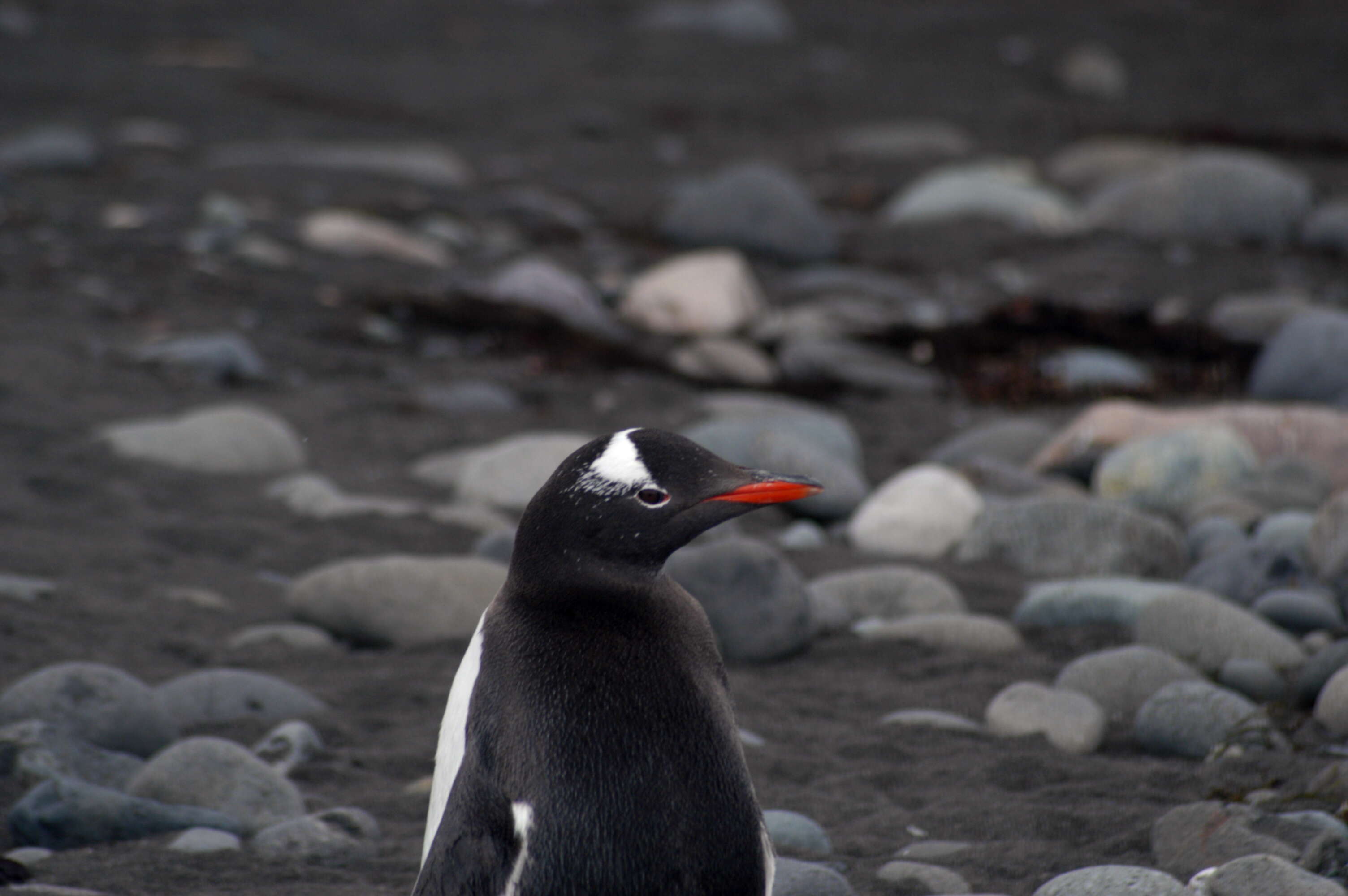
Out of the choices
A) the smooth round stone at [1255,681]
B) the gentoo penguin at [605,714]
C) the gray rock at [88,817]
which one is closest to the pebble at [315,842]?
the gray rock at [88,817]

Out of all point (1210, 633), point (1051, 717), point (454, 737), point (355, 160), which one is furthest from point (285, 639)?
point (355, 160)

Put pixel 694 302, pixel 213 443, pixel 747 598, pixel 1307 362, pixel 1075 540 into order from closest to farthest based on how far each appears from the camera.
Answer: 1. pixel 747 598
2. pixel 1075 540
3. pixel 213 443
4. pixel 1307 362
5. pixel 694 302

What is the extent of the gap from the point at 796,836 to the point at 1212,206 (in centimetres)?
911

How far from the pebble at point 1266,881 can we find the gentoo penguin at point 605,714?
938 millimetres

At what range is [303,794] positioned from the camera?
346 cm

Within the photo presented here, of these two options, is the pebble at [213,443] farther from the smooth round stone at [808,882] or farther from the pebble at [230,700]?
the smooth round stone at [808,882]

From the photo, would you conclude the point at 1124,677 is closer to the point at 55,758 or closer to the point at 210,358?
the point at 55,758

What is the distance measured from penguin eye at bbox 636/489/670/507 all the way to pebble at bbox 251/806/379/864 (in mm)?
1221

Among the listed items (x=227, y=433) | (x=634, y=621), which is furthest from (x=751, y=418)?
(x=634, y=621)

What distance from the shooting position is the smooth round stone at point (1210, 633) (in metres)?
4.09

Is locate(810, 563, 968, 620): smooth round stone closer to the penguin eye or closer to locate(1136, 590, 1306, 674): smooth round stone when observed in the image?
locate(1136, 590, 1306, 674): smooth round stone

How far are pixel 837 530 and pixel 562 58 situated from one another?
1413 cm

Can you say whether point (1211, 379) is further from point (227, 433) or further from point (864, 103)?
point (864, 103)

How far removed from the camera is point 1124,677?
3.94 meters
